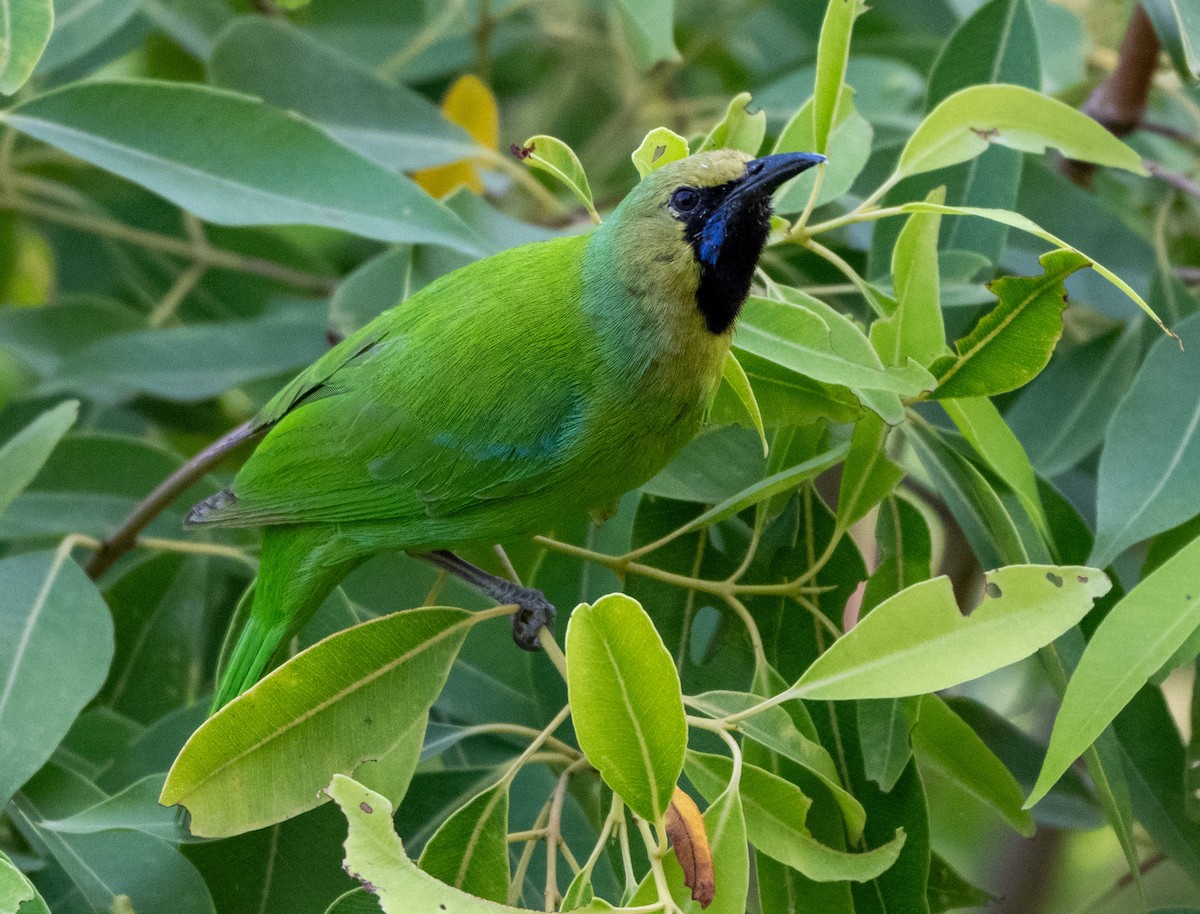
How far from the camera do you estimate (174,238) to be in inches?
136

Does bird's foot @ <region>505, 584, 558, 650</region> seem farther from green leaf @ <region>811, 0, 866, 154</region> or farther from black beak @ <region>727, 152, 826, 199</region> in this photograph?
green leaf @ <region>811, 0, 866, 154</region>

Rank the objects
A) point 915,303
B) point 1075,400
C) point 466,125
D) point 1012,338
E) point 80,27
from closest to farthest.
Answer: point 1012,338
point 915,303
point 1075,400
point 80,27
point 466,125

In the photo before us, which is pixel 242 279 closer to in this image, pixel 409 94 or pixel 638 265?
pixel 409 94

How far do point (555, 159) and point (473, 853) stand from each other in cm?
96

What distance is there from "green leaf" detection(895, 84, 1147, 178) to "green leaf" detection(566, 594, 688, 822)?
863mm

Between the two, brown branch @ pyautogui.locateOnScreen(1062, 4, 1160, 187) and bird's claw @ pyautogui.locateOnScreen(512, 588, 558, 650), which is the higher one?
brown branch @ pyautogui.locateOnScreen(1062, 4, 1160, 187)

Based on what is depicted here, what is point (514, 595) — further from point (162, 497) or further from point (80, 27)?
point (80, 27)

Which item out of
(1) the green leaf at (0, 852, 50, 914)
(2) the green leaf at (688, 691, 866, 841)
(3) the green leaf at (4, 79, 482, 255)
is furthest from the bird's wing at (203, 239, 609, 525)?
(1) the green leaf at (0, 852, 50, 914)

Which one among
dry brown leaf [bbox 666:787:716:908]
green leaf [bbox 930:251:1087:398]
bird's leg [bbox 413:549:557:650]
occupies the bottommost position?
bird's leg [bbox 413:549:557:650]

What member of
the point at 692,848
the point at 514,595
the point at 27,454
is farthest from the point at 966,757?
the point at 27,454

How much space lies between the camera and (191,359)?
9.34 ft

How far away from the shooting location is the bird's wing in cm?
187

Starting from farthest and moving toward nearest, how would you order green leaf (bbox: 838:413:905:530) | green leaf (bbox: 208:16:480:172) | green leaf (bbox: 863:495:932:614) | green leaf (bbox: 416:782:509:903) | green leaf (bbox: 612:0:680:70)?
1. green leaf (bbox: 208:16:480:172)
2. green leaf (bbox: 612:0:680:70)
3. green leaf (bbox: 863:495:932:614)
4. green leaf (bbox: 838:413:905:530)
5. green leaf (bbox: 416:782:509:903)

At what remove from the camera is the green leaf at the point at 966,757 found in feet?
5.60
